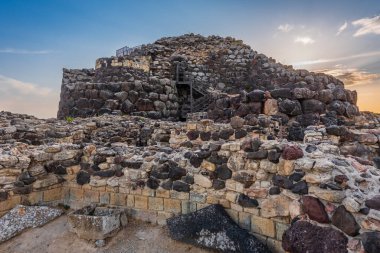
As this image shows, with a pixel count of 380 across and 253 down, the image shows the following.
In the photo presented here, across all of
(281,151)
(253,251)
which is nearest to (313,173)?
(281,151)

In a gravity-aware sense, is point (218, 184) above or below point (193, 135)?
below

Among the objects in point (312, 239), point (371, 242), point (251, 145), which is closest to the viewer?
point (371, 242)

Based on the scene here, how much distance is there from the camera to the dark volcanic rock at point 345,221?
103 inches

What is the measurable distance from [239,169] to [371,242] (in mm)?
1678

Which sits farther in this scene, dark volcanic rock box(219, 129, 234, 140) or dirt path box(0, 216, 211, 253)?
dark volcanic rock box(219, 129, 234, 140)

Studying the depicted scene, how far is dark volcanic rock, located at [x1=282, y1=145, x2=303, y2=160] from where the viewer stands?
3.31 meters

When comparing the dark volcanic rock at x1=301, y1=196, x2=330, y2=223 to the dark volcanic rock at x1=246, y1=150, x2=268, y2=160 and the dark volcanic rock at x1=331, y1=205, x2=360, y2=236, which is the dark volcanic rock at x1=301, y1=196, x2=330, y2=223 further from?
the dark volcanic rock at x1=246, y1=150, x2=268, y2=160

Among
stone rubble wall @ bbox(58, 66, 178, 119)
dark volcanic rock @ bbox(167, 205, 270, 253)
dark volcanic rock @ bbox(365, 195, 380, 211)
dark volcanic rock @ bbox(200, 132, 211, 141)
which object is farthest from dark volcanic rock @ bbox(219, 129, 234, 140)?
stone rubble wall @ bbox(58, 66, 178, 119)

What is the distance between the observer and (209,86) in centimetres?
1545

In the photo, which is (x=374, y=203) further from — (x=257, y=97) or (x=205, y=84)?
(x=205, y=84)

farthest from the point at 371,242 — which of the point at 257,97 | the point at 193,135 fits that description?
the point at 257,97

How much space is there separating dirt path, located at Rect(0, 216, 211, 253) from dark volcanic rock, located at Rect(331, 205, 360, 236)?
1.60 meters

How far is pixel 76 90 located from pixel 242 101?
8304 millimetres

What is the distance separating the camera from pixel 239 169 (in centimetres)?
374
